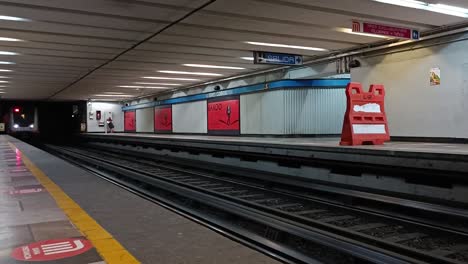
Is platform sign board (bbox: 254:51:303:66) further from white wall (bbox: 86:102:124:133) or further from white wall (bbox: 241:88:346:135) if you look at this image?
white wall (bbox: 86:102:124:133)

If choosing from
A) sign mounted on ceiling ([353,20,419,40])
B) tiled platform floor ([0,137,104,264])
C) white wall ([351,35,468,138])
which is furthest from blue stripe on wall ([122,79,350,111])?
tiled platform floor ([0,137,104,264])

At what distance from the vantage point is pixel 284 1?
9539 mm

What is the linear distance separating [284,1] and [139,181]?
6210mm

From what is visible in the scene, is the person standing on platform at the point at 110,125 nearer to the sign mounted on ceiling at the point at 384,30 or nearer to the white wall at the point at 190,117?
the white wall at the point at 190,117

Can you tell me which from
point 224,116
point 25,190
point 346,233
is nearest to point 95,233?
point 346,233

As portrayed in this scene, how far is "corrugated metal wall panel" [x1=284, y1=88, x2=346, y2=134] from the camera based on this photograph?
18.6 metres

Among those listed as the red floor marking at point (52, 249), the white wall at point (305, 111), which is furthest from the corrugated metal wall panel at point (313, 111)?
the red floor marking at point (52, 249)

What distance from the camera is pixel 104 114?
38.9 m

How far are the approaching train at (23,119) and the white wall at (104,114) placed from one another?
7815 mm

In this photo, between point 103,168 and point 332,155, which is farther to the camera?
point 103,168

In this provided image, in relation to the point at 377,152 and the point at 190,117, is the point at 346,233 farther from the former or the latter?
the point at 190,117

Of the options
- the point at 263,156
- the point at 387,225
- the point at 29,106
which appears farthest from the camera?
the point at 29,106

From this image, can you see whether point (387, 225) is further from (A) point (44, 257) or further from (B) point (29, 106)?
(B) point (29, 106)

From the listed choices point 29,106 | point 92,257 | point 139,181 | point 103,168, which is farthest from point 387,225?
point 29,106
